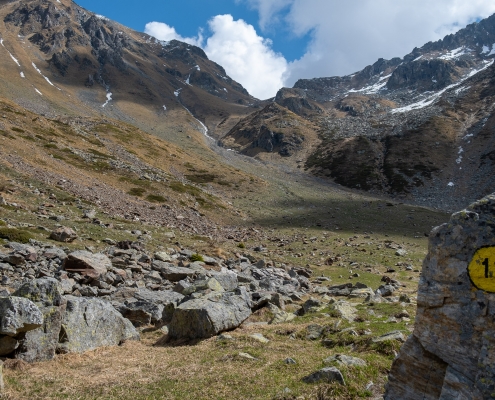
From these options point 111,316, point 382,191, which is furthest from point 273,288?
point 382,191

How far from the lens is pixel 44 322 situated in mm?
12766

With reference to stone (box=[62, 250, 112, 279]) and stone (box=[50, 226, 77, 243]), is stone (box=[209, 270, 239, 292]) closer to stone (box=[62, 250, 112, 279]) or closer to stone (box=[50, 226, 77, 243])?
stone (box=[62, 250, 112, 279])

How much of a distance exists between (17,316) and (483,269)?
13218 mm

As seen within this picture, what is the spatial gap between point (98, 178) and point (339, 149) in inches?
4701

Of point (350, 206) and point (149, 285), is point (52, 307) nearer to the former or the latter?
point (149, 285)

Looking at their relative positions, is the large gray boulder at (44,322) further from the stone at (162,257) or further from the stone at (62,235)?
the stone at (162,257)

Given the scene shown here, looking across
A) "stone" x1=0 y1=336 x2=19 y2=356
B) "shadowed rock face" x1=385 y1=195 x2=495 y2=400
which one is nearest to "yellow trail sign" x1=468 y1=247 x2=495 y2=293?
"shadowed rock face" x1=385 y1=195 x2=495 y2=400

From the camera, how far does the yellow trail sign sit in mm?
6891

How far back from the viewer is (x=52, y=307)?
1298 cm

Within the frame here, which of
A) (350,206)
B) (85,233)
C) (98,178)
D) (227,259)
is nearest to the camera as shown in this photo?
(85,233)

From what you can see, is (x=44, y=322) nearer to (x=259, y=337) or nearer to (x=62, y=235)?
(x=259, y=337)

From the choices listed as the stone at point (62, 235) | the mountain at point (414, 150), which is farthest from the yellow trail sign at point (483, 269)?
the mountain at point (414, 150)

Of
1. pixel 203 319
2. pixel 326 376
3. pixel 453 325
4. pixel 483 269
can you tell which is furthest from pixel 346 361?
pixel 203 319

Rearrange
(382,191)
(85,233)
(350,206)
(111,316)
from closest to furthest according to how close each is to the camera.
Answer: (111,316) < (85,233) < (350,206) < (382,191)
